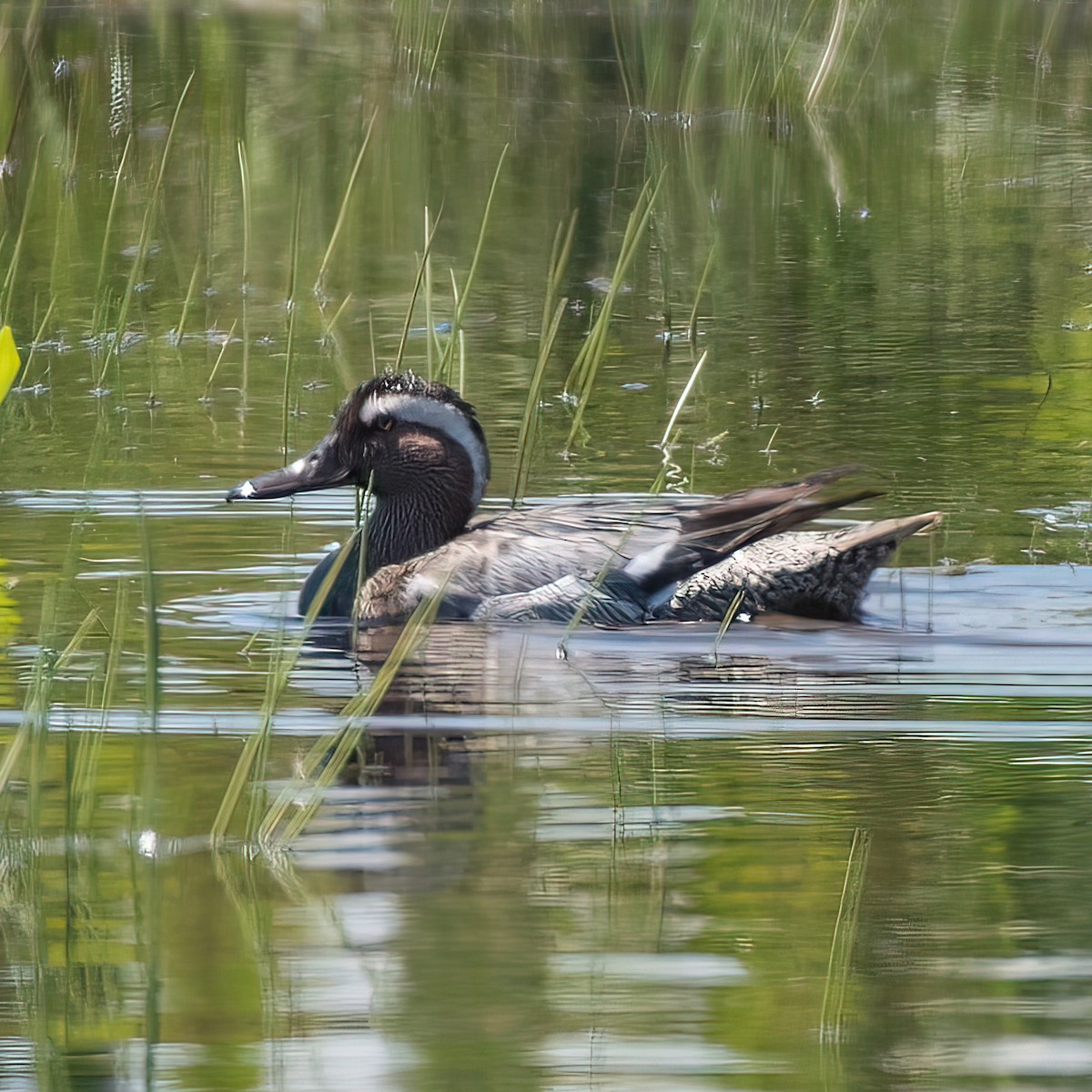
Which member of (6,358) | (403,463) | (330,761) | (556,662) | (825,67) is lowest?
→ (556,662)

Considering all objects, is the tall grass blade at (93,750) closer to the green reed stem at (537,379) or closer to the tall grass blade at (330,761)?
the tall grass blade at (330,761)

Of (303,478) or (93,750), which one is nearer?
(93,750)

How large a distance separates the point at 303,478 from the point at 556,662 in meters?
1.49

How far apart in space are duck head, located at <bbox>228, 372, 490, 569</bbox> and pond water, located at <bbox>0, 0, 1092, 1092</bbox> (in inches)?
7.9

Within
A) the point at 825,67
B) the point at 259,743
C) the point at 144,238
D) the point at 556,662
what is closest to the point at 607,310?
the point at 556,662

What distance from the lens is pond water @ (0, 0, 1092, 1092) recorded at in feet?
12.0

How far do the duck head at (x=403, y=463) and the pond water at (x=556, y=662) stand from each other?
20 centimetres

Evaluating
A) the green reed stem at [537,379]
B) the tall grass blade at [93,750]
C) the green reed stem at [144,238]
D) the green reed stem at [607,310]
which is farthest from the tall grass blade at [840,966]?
the green reed stem at [144,238]

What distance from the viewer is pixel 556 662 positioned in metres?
6.37

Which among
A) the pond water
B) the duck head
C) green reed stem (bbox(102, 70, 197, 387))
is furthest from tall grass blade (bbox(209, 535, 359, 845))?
green reed stem (bbox(102, 70, 197, 387))

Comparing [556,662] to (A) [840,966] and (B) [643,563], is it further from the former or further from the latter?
(A) [840,966]

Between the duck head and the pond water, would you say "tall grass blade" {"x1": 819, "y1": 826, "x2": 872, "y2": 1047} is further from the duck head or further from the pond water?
the duck head

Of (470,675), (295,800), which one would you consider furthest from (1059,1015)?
(470,675)

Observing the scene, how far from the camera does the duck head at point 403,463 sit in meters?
7.61
